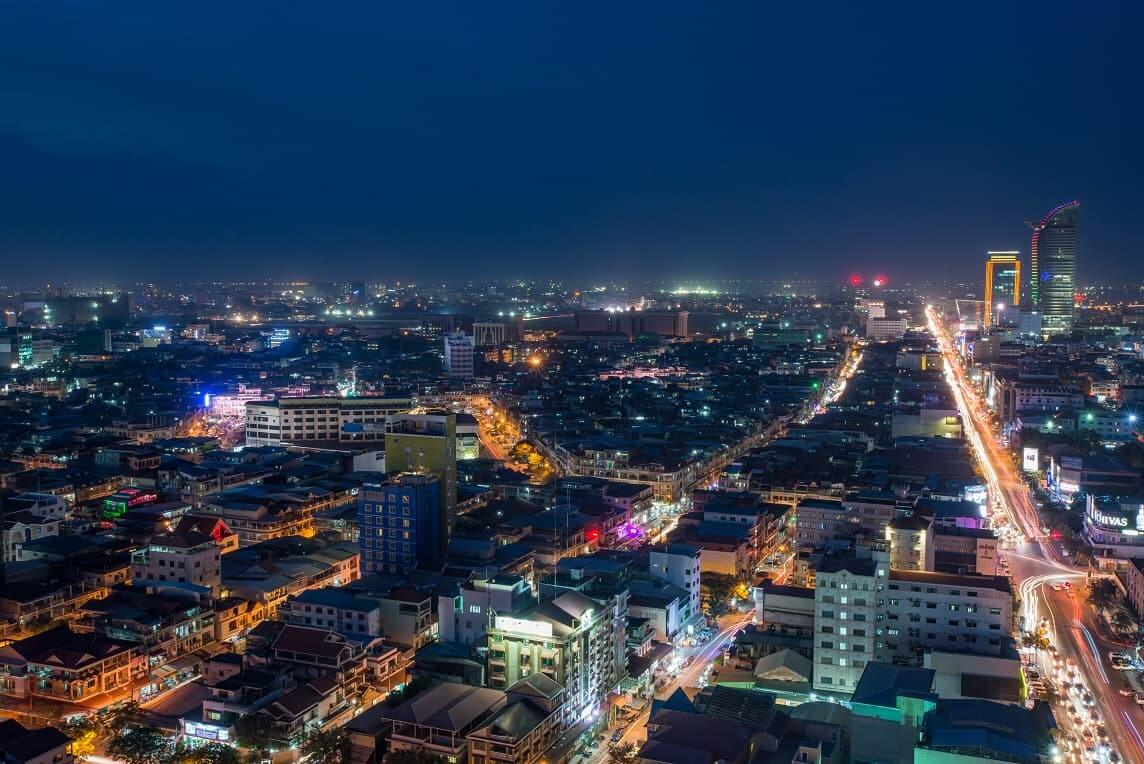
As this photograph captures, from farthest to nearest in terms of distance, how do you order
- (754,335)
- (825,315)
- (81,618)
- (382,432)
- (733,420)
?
(825,315) < (754,335) < (733,420) < (382,432) < (81,618)

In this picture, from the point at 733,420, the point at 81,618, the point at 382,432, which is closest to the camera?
the point at 81,618

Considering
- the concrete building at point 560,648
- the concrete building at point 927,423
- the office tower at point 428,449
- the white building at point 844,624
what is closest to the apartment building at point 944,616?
the white building at point 844,624

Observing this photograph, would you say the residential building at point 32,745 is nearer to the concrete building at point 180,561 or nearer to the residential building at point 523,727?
the residential building at point 523,727

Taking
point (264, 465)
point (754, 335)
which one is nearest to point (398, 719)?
point (264, 465)

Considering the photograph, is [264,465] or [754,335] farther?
[754,335]

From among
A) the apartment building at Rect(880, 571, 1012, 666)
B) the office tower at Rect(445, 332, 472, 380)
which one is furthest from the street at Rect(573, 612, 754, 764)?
the office tower at Rect(445, 332, 472, 380)

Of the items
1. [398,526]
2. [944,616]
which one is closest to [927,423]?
[944,616]

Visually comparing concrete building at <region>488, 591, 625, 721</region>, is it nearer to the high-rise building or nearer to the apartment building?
the apartment building

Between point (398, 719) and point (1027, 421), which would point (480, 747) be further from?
point (1027, 421)
